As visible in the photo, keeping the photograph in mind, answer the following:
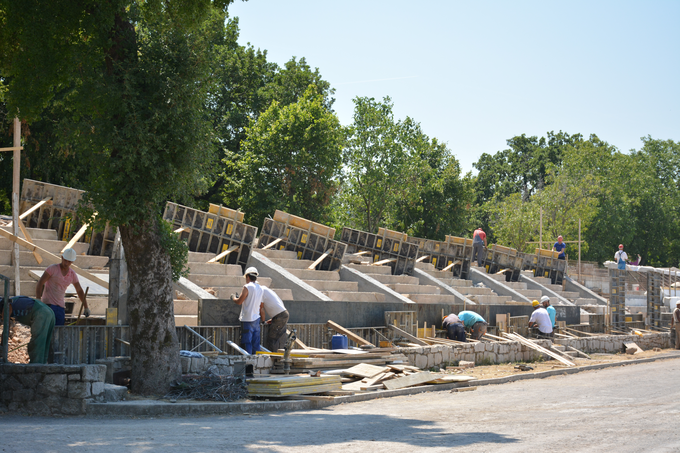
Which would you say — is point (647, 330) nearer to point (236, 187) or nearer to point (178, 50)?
point (236, 187)

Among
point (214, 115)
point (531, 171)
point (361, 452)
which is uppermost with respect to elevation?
point (531, 171)

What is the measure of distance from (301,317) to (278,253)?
727cm

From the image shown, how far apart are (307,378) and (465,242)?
1934cm

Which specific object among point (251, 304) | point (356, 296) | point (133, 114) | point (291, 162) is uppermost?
point (291, 162)

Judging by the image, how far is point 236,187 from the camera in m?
34.6

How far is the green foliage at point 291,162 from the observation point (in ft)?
108

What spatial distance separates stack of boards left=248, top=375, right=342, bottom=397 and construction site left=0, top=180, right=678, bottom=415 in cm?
2

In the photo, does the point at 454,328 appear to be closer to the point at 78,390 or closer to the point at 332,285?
the point at 332,285

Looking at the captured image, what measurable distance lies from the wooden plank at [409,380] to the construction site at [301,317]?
0.03 meters

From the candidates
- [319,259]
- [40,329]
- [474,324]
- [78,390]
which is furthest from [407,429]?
[319,259]

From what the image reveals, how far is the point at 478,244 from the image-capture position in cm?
2883

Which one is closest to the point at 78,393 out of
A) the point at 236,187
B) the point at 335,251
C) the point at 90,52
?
the point at 90,52

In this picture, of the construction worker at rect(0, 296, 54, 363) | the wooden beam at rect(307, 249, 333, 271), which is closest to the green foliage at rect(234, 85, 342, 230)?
the wooden beam at rect(307, 249, 333, 271)

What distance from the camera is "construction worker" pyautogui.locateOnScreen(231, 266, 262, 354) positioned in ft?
36.8
